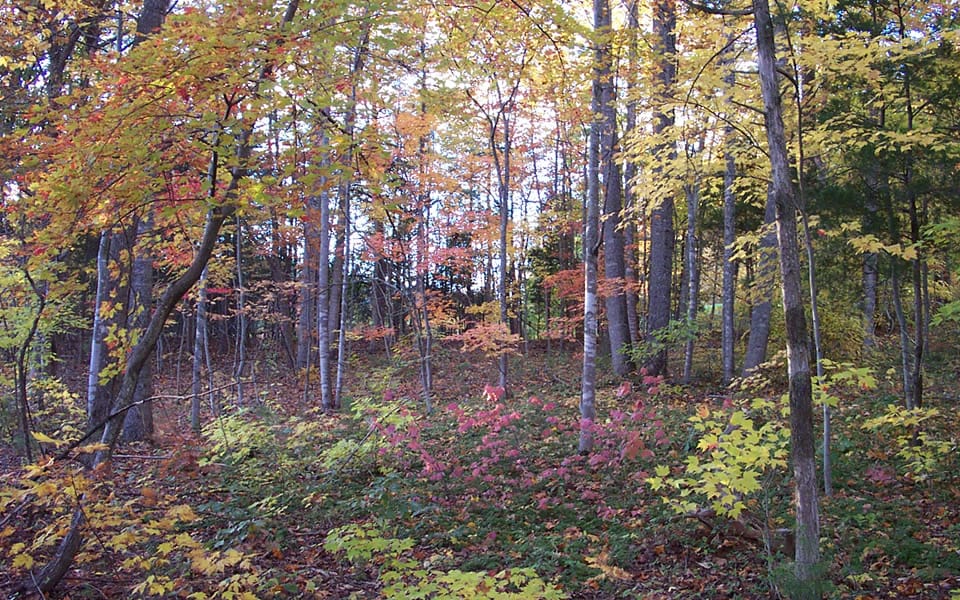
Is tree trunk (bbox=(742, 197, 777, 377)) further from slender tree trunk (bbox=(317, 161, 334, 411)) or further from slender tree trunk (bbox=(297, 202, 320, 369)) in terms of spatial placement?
slender tree trunk (bbox=(297, 202, 320, 369))

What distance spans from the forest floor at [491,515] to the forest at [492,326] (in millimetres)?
43

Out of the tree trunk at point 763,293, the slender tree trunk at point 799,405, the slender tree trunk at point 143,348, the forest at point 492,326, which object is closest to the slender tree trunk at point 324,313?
the forest at point 492,326

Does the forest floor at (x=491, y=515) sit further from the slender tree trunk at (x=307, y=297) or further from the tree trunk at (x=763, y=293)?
the slender tree trunk at (x=307, y=297)

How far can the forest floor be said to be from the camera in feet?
13.0

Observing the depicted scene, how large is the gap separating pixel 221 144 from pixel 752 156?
7599 millimetres

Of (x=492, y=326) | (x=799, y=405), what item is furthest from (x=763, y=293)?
(x=799, y=405)

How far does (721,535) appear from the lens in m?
5.11

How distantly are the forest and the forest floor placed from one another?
4cm

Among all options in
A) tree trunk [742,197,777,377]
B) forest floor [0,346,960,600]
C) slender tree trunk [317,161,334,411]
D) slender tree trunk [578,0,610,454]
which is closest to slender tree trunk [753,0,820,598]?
forest floor [0,346,960,600]

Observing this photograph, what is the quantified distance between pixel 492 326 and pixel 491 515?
620 cm

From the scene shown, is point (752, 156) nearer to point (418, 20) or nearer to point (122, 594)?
point (418, 20)

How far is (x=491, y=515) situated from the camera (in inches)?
245

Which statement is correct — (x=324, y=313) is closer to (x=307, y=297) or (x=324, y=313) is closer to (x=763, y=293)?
(x=307, y=297)

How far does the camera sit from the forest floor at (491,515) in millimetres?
3951
